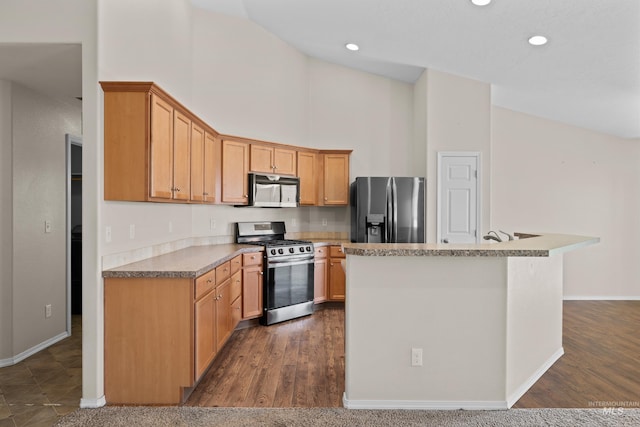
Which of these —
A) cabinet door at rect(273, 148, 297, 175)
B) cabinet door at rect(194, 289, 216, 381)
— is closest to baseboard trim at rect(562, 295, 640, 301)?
cabinet door at rect(273, 148, 297, 175)

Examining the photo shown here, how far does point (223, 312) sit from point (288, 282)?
1217 mm

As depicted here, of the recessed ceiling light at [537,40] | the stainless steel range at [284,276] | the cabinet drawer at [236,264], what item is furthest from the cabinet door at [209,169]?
the recessed ceiling light at [537,40]

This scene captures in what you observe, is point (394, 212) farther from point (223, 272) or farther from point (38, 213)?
point (38, 213)

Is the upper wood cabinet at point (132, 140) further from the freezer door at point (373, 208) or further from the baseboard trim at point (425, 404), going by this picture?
the freezer door at point (373, 208)

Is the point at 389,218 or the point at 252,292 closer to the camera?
the point at 252,292

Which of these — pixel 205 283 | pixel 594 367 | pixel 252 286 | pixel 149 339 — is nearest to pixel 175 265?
pixel 205 283

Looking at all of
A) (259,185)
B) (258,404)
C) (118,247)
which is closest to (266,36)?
(259,185)

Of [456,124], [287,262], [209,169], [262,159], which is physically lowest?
[287,262]

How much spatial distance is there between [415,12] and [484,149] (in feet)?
6.69

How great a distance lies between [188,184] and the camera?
3408 millimetres

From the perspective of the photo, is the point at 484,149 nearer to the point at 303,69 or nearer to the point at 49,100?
the point at 303,69

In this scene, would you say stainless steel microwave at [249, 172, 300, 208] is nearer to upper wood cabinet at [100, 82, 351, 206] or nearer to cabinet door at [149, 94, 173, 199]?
upper wood cabinet at [100, 82, 351, 206]

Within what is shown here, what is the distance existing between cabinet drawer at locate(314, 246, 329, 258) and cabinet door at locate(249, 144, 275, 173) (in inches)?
46.5

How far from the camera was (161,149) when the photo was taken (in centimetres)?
280
